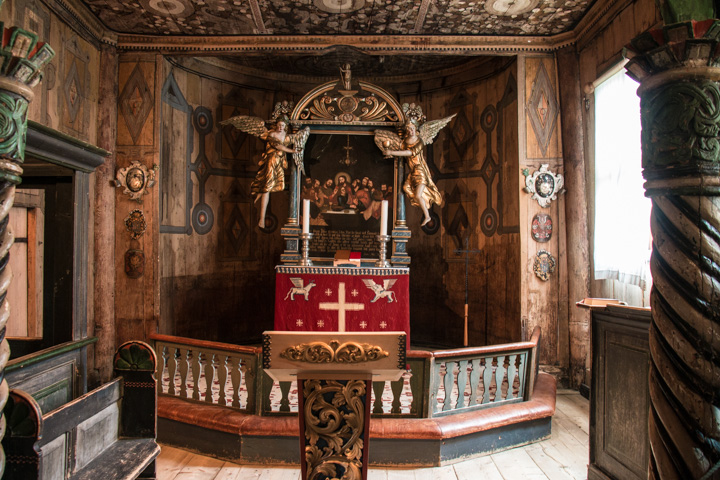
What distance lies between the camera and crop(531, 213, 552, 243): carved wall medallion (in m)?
4.87

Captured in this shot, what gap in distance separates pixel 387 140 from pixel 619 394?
149 inches

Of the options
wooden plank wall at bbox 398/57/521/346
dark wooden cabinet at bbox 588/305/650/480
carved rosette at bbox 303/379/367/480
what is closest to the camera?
carved rosette at bbox 303/379/367/480

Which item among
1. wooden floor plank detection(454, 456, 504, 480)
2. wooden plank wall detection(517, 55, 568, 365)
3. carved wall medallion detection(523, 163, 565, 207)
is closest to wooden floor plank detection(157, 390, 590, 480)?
wooden floor plank detection(454, 456, 504, 480)

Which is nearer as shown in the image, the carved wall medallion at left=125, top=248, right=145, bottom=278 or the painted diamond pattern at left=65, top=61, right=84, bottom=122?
the painted diamond pattern at left=65, top=61, right=84, bottom=122

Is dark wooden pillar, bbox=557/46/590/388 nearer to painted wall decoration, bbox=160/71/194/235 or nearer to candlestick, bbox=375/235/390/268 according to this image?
candlestick, bbox=375/235/390/268

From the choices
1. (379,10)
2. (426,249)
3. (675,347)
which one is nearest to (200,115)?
(379,10)

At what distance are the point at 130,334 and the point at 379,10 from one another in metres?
4.43

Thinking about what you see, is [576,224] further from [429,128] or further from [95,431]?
[95,431]

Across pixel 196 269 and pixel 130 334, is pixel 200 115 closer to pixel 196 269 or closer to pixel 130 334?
pixel 196 269

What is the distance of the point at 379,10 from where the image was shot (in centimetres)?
466

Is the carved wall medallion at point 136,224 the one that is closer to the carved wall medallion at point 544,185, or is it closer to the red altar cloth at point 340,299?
the red altar cloth at point 340,299

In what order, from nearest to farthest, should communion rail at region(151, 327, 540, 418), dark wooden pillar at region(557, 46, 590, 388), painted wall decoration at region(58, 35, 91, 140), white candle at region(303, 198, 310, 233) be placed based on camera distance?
communion rail at region(151, 327, 540, 418) → painted wall decoration at region(58, 35, 91, 140) → dark wooden pillar at region(557, 46, 590, 388) → white candle at region(303, 198, 310, 233)

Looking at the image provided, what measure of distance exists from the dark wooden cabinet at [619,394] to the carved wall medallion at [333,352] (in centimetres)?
143

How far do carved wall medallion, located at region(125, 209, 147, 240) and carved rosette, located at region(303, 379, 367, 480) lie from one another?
3.91 metres
